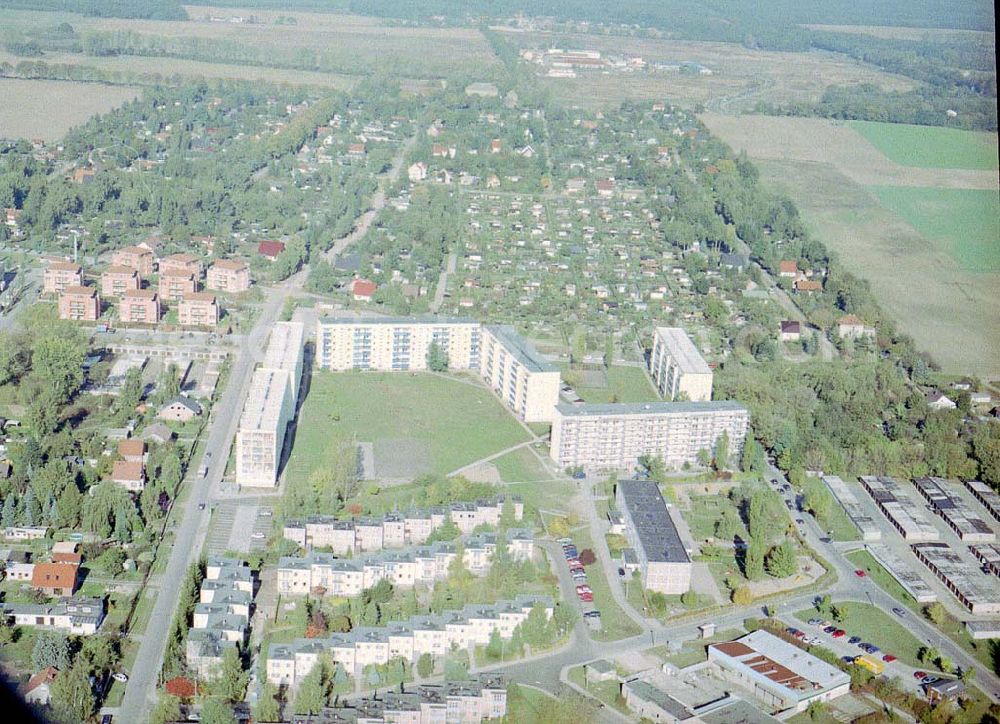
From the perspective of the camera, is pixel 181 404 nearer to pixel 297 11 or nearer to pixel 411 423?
pixel 411 423

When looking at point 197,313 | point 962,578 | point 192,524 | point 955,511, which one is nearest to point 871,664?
point 962,578

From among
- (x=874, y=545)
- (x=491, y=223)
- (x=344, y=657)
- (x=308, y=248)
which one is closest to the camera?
(x=344, y=657)

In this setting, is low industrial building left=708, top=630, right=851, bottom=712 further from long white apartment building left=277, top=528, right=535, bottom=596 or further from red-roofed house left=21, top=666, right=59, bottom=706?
red-roofed house left=21, top=666, right=59, bottom=706

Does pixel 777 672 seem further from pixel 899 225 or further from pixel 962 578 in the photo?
pixel 899 225

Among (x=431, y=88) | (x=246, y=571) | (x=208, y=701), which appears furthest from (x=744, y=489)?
(x=431, y=88)

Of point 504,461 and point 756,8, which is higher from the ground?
point 756,8

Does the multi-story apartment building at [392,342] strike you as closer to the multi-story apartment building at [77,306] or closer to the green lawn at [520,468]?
the green lawn at [520,468]

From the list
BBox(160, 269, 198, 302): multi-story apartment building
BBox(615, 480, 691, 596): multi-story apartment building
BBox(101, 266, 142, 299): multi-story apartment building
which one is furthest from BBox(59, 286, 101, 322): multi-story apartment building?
BBox(615, 480, 691, 596): multi-story apartment building
